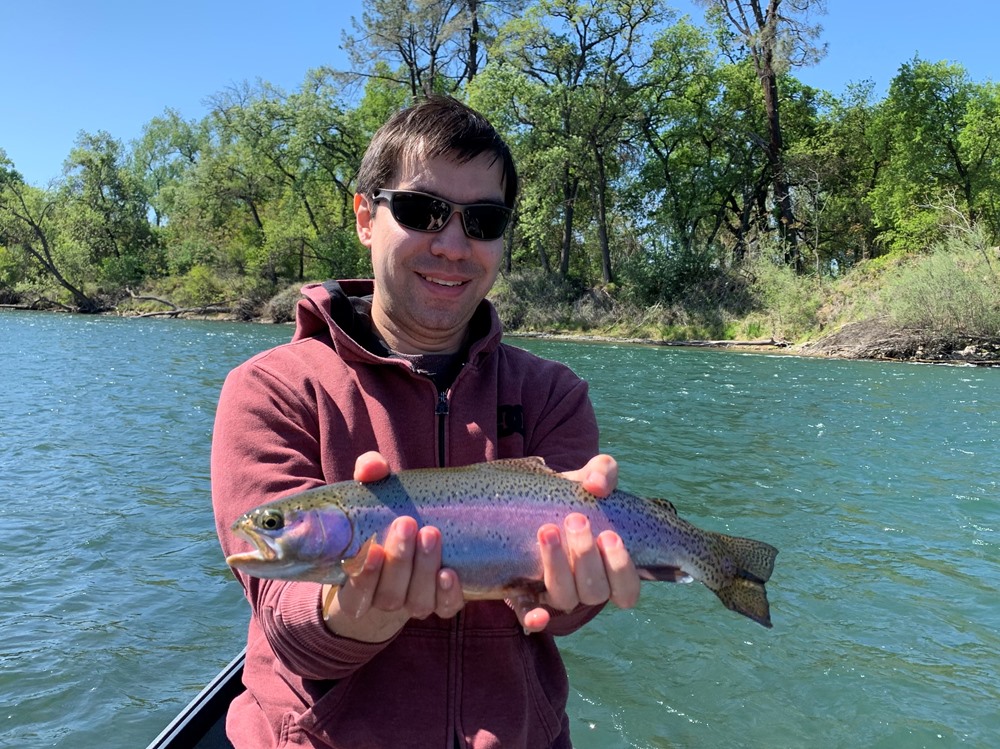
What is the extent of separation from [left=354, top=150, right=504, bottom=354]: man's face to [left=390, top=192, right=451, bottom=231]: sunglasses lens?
0.08 feet

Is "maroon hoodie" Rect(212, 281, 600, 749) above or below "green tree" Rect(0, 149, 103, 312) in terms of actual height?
below

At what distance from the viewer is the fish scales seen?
200 centimetres

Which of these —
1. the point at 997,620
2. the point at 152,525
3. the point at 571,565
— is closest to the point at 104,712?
the point at 152,525

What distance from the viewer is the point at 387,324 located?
262 centimetres

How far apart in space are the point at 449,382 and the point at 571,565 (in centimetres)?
78

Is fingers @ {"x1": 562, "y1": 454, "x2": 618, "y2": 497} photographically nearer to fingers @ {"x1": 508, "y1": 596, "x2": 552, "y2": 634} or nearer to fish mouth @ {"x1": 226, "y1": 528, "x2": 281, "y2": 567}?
fingers @ {"x1": 508, "y1": 596, "x2": 552, "y2": 634}

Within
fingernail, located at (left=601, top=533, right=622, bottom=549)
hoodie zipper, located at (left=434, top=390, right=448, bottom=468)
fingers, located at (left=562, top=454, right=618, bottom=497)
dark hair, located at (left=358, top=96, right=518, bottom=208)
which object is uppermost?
dark hair, located at (left=358, top=96, right=518, bottom=208)

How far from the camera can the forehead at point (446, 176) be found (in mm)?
2480

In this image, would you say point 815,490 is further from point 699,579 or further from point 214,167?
point 214,167

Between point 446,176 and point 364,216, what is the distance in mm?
383

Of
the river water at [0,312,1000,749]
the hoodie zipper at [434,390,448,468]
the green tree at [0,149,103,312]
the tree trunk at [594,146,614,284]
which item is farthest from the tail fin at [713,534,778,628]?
the green tree at [0,149,103,312]

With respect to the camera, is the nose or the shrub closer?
the nose

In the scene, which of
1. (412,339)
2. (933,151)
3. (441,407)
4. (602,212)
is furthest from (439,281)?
(933,151)

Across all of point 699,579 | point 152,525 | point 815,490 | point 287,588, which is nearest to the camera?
point 287,588
